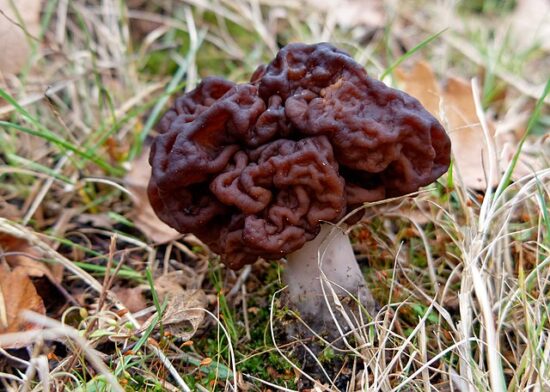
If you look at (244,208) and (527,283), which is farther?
(527,283)

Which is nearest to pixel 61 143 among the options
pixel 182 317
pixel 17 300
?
pixel 17 300

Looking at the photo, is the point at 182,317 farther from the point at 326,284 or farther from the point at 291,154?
the point at 291,154

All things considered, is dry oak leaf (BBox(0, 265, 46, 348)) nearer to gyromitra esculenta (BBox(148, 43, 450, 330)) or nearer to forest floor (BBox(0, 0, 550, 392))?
forest floor (BBox(0, 0, 550, 392))

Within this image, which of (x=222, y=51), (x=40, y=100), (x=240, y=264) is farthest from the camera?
(x=222, y=51)

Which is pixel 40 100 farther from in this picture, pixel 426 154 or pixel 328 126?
pixel 426 154

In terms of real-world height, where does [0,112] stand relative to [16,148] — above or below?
above

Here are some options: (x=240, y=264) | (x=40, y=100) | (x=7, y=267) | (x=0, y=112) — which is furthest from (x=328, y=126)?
(x=40, y=100)

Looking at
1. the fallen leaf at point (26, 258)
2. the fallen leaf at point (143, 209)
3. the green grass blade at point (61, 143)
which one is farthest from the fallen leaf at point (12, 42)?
the fallen leaf at point (26, 258)
